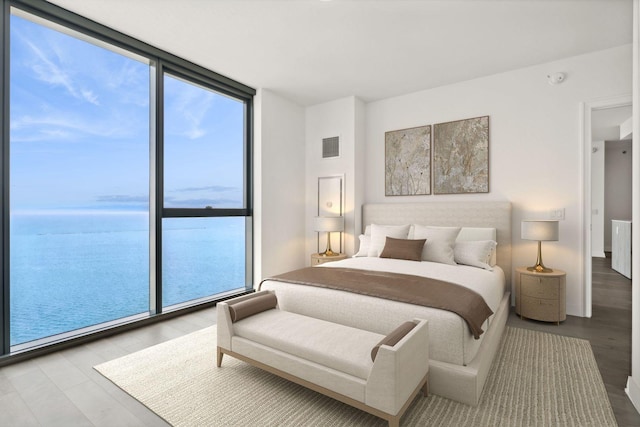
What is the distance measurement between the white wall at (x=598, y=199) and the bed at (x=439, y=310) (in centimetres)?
533

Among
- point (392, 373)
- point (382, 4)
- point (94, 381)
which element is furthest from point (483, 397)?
point (382, 4)

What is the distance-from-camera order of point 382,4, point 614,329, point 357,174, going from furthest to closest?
point 357,174 → point 614,329 → point 382,4

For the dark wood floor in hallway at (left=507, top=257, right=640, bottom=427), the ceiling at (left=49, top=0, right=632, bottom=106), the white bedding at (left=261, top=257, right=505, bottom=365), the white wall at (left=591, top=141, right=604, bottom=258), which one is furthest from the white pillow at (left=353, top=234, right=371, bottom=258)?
the white wall at (left=591, top=141, right=604, bottom=258)

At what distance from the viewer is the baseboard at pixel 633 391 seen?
1.84 meters

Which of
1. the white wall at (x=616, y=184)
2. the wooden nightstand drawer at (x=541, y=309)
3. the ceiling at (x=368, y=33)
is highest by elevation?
the ceiling at (x=368, y=33)

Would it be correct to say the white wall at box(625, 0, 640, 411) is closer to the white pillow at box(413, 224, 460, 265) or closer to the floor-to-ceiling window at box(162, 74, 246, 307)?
the white pillow at box(413, 224, 460, 265)

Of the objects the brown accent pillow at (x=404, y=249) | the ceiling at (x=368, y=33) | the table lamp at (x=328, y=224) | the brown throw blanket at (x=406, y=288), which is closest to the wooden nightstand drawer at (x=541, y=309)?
the brown accent pillow at (x=404, y=249)

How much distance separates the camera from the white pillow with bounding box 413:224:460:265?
3.42m

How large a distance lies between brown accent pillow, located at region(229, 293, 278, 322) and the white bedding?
191 millimetres

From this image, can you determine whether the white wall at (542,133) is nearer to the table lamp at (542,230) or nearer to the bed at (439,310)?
the bed at (439,310)

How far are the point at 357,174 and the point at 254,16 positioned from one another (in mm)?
2550

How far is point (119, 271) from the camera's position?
4.04 metres

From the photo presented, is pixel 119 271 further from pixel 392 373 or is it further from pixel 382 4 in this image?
pixel 382 4

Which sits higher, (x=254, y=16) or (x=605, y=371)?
(x=254, y=16)
